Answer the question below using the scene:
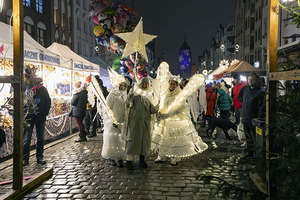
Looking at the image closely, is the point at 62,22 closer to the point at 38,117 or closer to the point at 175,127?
the point at 38,117

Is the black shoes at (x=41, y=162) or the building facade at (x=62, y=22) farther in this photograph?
the building facade at (x=62, y=22)

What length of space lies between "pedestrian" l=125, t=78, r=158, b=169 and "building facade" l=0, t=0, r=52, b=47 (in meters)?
19.9

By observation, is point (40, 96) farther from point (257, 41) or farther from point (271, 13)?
point (257, 41)

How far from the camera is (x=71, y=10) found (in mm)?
32812

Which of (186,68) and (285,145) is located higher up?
(186,68)

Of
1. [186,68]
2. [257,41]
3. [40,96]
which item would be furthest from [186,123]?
[186,68]

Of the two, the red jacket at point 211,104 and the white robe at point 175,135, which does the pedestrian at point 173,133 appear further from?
the red jacket at point 211,104

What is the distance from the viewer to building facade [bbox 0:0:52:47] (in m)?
24.3

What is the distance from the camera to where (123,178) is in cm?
629

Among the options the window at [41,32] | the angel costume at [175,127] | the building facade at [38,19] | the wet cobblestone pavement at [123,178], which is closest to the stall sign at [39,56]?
the wet cobblestone pavement at [123,178]

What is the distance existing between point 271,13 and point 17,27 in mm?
3904

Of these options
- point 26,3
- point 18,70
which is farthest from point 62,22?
point 18,70

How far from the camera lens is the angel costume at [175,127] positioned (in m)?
7.34

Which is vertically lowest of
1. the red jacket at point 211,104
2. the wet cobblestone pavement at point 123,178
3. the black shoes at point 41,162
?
the wet cobblestone pavement at point 123,178
